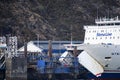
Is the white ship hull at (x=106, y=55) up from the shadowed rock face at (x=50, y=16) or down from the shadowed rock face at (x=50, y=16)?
down

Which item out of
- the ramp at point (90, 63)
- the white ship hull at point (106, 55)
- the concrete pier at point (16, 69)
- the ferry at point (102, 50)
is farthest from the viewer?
the ramp at point (90, 63)

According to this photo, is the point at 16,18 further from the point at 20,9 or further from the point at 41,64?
the point at 41,64

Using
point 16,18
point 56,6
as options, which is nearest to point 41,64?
point 16,18

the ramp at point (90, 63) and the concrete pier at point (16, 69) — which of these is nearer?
the concrete pier at point (16, 69)

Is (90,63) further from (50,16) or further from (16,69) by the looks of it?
(50,16)

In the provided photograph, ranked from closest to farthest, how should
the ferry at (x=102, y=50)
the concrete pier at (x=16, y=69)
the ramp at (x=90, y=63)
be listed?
the concrete pier at (x=16, y=69) < the ferry at (x=102, y=50) < the ramp at (x=90, y=63)

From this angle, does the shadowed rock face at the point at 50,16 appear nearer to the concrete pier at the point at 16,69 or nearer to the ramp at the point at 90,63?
the ramp at the point at 90,63

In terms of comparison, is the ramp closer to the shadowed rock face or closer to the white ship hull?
the white ship hull

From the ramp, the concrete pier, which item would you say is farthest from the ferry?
the concrete pier

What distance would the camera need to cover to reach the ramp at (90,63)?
321 feet

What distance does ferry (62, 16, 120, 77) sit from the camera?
9725cm

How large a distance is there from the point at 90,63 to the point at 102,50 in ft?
7.99

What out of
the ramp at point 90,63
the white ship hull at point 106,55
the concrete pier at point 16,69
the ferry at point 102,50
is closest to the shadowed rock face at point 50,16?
the ramp at point 90,63

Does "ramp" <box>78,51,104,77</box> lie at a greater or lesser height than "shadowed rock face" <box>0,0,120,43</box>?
lesser
